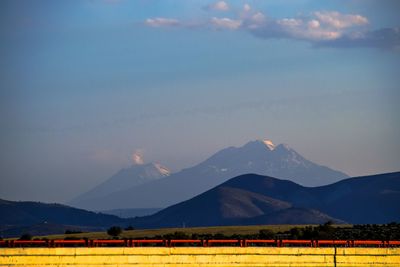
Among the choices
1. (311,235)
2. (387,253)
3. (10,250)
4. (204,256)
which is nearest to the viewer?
(10,250)

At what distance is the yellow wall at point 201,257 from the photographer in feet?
212

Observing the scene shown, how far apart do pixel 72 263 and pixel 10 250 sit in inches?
154

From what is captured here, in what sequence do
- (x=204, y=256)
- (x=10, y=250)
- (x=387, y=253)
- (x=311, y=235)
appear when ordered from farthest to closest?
(x=311, y=235) → (x=387, y=253) → (x=204, y=256) → (x=10, y=250)

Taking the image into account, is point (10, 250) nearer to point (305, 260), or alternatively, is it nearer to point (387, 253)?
point (305, 260)

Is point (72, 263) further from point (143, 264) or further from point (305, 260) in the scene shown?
point (305, 260)

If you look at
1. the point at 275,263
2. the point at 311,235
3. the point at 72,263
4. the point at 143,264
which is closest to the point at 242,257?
the point at 275,263

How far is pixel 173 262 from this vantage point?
6725 cm

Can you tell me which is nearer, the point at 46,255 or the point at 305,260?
the point at 46,255

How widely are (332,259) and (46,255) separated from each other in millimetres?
19583

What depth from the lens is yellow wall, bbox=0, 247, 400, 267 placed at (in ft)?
212

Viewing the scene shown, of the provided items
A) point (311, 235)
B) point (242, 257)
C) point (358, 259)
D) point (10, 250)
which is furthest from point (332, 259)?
point (311, 235)

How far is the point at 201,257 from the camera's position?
224 feet

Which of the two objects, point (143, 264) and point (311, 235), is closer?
point (143, 264)

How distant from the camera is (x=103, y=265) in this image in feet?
215
